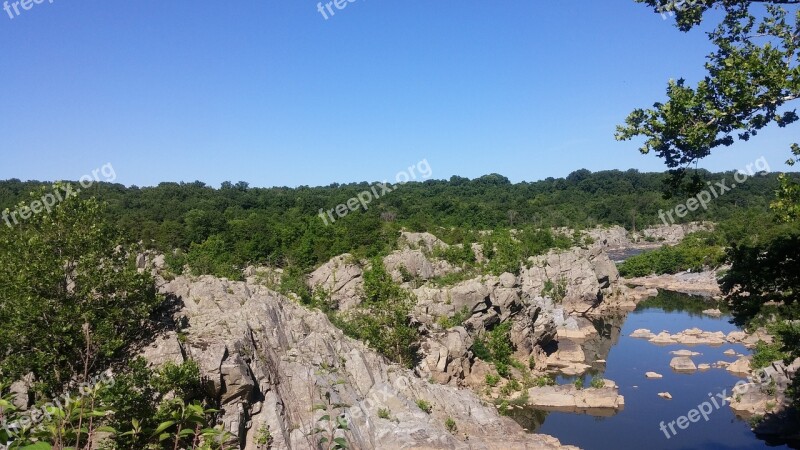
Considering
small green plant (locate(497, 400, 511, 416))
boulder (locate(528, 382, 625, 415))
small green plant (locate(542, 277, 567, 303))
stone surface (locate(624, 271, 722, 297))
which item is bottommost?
stone surface (locate(624, 271, 722, 297))

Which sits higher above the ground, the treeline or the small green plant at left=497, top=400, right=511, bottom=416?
the treeline

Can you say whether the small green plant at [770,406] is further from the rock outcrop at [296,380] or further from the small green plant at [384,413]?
the small green plant at [384,413]

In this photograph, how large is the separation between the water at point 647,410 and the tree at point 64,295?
24684 millimetres

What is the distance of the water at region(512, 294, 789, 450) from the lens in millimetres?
30403

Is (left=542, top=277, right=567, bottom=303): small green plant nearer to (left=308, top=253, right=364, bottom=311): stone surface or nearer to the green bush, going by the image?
(left=308, top=253, right=364, bottom=311): stone surface

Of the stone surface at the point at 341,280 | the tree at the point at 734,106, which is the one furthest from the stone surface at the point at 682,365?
the tree at the point at 734,106

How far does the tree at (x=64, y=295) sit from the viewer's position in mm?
16359

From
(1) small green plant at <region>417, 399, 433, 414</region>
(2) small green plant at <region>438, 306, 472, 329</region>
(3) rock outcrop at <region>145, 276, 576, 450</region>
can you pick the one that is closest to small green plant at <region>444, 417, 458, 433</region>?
(3) rock outcrop at <region>145, 276, 576, 450</region>

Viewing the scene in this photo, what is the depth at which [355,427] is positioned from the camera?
21.5 meters

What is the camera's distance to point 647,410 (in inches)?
1369

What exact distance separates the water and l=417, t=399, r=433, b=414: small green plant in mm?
9087

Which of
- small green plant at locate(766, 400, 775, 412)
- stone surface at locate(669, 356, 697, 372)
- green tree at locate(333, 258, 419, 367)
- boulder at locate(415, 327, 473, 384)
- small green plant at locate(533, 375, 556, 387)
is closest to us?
small green plant at locate(766, 400, 775, 412)

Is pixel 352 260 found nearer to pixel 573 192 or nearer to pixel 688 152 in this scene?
pixel 688 152

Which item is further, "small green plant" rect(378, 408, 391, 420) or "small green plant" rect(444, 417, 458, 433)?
"small green plant" rect(444, 417, 458, 433)
